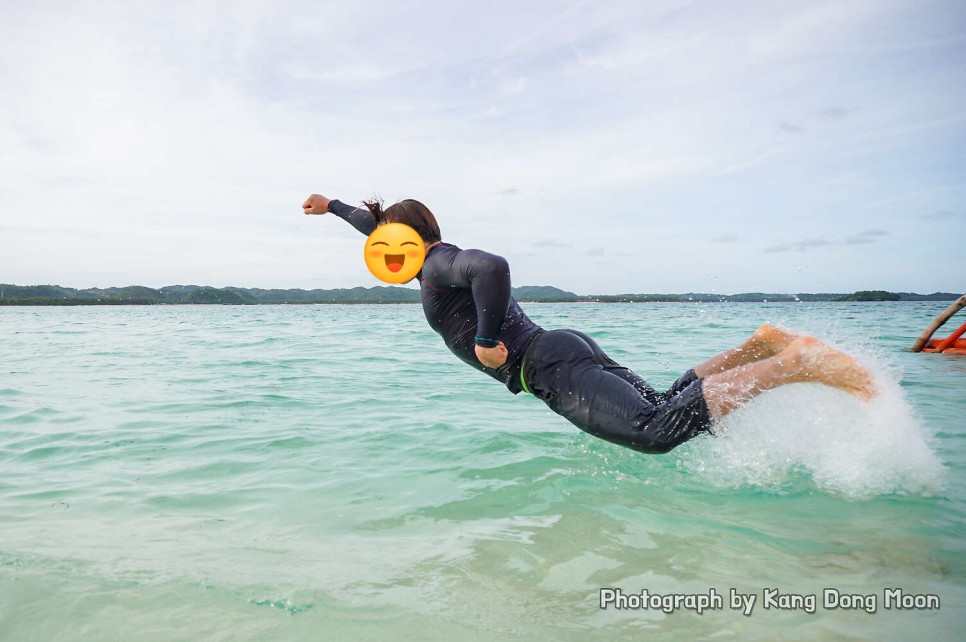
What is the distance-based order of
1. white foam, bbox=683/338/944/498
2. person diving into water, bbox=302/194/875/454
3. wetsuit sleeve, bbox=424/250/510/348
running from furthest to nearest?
white foam, bbox=683/338/944/498 → person diving into water, bbox=302/194/875/454 → wetsuit sleeve, bbox=424/250/510/348

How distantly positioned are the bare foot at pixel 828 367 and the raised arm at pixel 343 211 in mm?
3410

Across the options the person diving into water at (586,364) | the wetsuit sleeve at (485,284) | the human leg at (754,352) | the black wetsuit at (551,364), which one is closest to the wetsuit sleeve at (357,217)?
the person diving into water at (586,364)

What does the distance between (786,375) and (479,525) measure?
231 cm

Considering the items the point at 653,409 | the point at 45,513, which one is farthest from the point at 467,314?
the point at 45,513

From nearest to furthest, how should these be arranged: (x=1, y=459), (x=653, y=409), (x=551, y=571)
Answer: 1. (x=551, y=571)
2. (x=653, y=409)
3. (x=1, y=459)

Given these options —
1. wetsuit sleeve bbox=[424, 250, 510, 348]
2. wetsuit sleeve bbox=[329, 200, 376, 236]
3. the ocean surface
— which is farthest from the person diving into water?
wetsuit sleeve bbox=[329, 200, 376, 236]

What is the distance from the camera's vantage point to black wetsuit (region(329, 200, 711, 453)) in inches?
161

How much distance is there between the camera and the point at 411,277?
439 cm

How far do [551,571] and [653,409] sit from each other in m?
1.25

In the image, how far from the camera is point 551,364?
4445mm

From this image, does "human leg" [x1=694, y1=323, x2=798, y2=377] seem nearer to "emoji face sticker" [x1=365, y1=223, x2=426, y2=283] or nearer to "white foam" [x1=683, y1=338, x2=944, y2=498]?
"white foam" [x1=683, y1=338, x2=944, y2=498]

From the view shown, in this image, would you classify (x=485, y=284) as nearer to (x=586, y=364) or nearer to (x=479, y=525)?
(x=586, y=364)

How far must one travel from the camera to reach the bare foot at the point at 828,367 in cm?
417

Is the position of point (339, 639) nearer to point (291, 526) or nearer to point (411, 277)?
point (291, 526)
